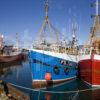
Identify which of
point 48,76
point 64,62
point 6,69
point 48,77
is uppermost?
point 64,62

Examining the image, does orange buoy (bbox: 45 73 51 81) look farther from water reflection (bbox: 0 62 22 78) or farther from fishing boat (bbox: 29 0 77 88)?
water reflection (bbox: 0 62 22 78)

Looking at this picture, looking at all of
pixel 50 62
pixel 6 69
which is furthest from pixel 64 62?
pixel 6 69

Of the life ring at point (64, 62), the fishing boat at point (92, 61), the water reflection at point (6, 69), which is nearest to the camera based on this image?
the fishing boat at point (92, 61)

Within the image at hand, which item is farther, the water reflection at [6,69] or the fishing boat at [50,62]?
the water reflection at [6,69]

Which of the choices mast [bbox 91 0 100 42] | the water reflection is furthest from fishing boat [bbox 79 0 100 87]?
the water reflection

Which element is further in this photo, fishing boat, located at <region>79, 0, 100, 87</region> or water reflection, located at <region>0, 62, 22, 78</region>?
water reflection, located at <region>0, 62, 22, 78</region>

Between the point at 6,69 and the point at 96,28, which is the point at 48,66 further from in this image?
the point at 6,69

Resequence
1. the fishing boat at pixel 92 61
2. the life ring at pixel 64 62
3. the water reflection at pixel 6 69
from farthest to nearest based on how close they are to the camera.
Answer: the water reflection at pixel 6 69
the life ring at pixel 64 62
the fishing boat at pixel 92 61

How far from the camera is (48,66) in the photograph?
32938mm

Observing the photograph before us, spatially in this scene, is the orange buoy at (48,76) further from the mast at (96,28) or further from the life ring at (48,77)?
the mast at (96,28)

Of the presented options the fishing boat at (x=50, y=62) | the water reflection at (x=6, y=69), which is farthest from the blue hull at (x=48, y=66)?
the water reflection at (x=6, y=69)

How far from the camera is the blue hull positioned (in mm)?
31969

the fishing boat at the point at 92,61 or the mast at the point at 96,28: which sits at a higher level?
the mast at the point at 96,28

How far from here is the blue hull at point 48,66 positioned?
1259 inches
